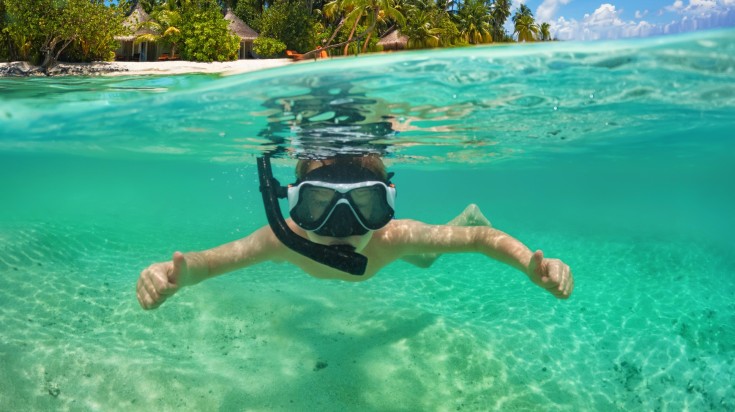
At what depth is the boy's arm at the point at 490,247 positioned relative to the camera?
12.8 ft

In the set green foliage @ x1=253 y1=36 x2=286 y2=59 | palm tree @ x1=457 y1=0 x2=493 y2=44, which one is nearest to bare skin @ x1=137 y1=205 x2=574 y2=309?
green foliage @ x1=253 y1=36 x2=286 y2=59

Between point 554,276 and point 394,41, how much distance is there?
45676 millimetres

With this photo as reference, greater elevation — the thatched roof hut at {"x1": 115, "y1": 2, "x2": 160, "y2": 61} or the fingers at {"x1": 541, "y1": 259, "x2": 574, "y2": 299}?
the thatched roof hut at {"x1": 115, "y1": 2, "x2": 160, "y2": 61}

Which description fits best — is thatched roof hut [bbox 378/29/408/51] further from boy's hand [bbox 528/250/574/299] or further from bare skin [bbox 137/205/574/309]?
boy's hand [bbox 528/250/574/299]

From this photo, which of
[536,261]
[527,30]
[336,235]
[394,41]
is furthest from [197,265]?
[527,30]

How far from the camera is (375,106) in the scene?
852cm

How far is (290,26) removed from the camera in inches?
1553

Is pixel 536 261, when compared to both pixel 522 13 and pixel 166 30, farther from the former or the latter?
pixel 522 13

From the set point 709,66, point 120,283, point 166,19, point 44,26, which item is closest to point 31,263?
point 120,283

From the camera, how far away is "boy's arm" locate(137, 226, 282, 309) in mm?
4250

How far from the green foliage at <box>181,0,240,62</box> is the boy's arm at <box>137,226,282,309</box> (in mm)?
27486

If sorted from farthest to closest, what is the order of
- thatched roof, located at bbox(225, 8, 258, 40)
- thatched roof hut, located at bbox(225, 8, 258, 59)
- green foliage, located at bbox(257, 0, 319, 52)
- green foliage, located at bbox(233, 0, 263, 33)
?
green foliage, located at bbox(233, 0, 263, 33), green foliage, located at bbox(257, 0, 319, 52), thatched roof hut, located at bbox(225, 8, 258, 59), thatched roof, located at bbox(225, 8, 258, 40)

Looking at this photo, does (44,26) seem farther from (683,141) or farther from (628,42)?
(683,141)

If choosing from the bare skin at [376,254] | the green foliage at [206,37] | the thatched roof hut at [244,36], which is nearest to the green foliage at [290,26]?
the thatched roof hut at [244,36]
